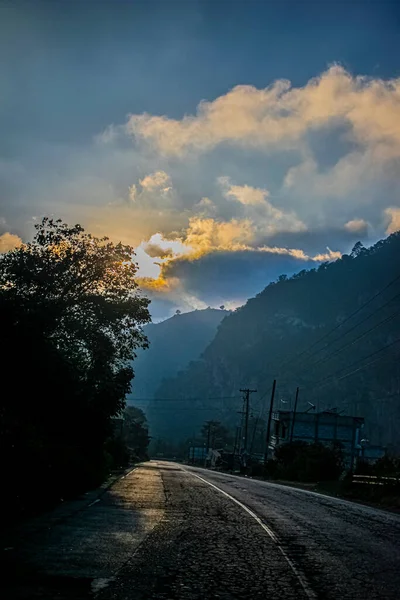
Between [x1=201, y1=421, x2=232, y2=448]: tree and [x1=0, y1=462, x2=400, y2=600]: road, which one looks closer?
[x1=0, y1=462, x2=400, y2=600]: road

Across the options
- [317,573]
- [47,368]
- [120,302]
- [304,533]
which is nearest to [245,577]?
[317,573]

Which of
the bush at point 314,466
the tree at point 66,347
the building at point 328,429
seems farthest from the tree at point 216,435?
the tree at point 66,347

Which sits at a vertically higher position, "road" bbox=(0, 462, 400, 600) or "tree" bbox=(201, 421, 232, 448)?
"tree" bbox=(201, 421, 232, 448)

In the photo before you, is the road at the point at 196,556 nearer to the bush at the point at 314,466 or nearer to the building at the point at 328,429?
the bush at the point at 314,466

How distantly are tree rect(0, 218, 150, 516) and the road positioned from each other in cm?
378

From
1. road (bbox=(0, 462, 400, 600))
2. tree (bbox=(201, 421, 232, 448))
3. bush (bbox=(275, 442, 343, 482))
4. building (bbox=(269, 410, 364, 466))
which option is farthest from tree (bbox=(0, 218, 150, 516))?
tree (bbox=(201, 421, 232, 448))

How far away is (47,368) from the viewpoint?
17391 millimetres

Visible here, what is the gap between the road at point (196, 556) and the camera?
715 cm

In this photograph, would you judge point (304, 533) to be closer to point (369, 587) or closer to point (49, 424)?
point (369, 587)

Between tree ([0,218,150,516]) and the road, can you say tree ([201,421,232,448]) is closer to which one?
tree ([0,218,150,516])

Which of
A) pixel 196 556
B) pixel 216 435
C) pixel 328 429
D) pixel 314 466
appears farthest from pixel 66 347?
pixel 216 435

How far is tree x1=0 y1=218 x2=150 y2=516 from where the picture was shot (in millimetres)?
16844

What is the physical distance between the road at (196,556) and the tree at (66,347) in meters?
3.78

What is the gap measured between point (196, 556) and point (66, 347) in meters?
22.0
